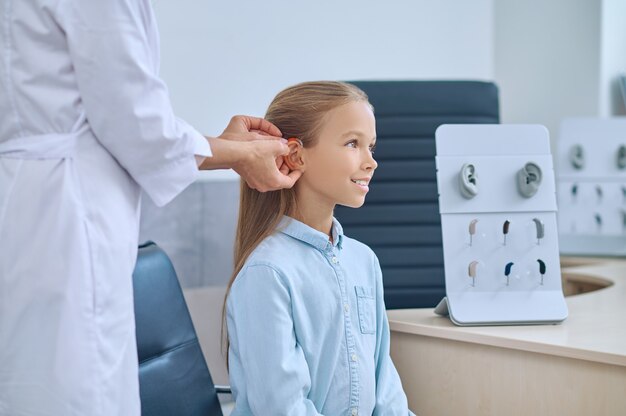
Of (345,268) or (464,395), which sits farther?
(464,395)

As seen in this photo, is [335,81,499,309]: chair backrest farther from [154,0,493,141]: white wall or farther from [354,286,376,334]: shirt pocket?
[354,286,376,334]: shirt pocket

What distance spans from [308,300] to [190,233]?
1.35 m

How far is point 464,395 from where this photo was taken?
5.88 feet

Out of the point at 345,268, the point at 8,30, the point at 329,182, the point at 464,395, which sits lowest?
the point at 464,395

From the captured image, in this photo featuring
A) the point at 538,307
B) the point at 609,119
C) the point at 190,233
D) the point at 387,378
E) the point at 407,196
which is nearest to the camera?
the point at 387,378

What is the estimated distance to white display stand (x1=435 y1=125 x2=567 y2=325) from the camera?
188 centimetres

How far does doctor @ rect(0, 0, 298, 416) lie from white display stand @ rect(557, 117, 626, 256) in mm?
2273

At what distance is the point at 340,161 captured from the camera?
1.62 m

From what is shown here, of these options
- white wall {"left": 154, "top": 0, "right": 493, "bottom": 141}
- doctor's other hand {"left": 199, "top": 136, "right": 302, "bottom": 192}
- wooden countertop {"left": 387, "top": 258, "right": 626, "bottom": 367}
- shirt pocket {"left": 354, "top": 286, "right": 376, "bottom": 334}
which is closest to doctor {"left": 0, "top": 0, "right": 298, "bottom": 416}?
doctor's other hand {"left": 199, "top": 136, "right": 302, "bottom": 192}

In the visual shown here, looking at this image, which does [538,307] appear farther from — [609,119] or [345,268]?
[609,119]

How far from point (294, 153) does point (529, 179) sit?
63cm

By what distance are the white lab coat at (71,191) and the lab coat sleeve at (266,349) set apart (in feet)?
1.04

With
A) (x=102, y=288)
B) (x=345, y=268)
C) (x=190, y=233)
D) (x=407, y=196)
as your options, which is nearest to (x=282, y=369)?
(x=345, y=268)

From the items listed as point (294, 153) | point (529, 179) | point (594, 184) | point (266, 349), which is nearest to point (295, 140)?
point (294, 153)
